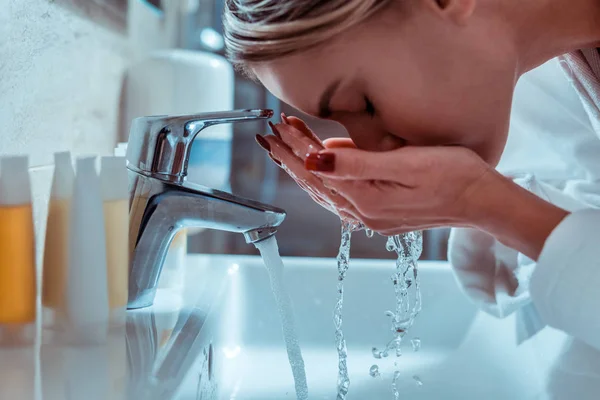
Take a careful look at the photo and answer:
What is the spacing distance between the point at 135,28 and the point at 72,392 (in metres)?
0.68

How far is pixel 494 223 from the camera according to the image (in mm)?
486

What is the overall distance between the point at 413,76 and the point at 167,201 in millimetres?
243

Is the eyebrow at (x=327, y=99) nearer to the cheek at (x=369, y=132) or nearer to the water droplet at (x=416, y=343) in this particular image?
the cheek at (x=369, y=132)

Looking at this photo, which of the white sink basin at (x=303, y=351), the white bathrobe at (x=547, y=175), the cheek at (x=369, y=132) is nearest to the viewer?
the white sink basin at (x=303, y=351)

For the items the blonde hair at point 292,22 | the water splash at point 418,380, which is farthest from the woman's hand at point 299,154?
the water splash at point 418,380

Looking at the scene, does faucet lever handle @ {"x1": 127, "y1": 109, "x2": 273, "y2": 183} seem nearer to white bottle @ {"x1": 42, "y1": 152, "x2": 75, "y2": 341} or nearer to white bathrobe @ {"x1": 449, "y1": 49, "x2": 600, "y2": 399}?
white bottle @ {"x1": 42, "y1": 152, "x2": 75, "y2": 341}

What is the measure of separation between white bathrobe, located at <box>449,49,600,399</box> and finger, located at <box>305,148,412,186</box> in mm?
201

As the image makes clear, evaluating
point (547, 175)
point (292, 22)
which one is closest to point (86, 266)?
point (292, 22)

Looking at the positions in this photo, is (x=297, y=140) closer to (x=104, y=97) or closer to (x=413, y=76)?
(x=413, y=76)

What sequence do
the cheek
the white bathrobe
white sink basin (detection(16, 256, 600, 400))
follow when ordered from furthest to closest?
the white bathrobe
the cheek
white sink basin (detection(16, 256, 600, 400))

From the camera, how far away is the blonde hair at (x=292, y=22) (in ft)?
1.42

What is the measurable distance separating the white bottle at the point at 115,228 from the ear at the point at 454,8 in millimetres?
273

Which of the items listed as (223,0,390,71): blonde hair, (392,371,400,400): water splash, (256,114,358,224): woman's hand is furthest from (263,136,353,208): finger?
(392,371,400,400): water splash

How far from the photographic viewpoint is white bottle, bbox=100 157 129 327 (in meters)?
0.49
